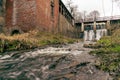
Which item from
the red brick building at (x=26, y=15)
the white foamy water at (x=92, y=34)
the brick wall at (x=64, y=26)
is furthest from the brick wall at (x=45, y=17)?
the white foamy water at (x=92, y=34)

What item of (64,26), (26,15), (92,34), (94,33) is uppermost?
(26,15)

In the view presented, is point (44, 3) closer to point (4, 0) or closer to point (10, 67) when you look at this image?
point (4, 0)

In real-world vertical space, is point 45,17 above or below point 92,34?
above

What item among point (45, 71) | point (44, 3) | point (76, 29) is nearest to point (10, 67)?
point (45, 71)

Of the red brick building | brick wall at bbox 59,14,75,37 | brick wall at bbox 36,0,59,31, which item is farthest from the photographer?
brick wall at bbox 59,14,75,37

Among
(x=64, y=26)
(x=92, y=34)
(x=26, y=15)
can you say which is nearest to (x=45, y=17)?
(x=26, y=15)

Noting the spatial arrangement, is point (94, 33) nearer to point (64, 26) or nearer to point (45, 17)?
point (64, 26)

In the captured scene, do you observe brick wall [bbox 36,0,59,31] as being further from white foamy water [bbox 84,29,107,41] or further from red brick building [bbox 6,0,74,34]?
white foamy water [bbox 84,29,107,41]

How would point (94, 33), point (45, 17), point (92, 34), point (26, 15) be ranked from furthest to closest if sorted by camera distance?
point (92, 34)
point (94, 33)
point (45, 17)
point (26, 15)

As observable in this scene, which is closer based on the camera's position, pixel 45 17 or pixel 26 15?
pixel 26 15

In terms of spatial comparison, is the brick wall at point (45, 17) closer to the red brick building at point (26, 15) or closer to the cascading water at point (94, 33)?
the red brick building at point (26, 15)

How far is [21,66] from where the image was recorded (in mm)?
6695

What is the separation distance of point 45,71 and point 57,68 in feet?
1.73

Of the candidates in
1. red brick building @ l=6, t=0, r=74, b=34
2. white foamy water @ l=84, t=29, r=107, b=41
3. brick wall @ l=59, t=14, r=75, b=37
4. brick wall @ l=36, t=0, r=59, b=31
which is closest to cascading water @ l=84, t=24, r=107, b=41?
white foamy water @ l=84, t=29, r=107, b=41
